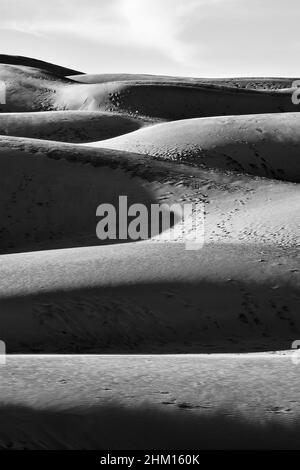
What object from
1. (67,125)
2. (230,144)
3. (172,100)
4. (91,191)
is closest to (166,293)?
(91,191)

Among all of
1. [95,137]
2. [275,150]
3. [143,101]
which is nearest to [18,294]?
[275,150]

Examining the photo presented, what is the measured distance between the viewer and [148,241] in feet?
19.6

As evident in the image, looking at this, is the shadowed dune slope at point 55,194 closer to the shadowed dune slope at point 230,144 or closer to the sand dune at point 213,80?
the shadowed dune slope at point 230,144

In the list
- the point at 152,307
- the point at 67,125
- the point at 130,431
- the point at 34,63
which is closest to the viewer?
the point at 130,431

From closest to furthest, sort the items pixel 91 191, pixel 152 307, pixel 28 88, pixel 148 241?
1. pixel 152 307
2. pixel 148 241
3. pixel 91 191
4. pixel 28 88

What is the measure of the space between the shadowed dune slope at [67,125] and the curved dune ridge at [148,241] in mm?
23

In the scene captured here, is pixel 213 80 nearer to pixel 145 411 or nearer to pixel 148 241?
pixel 148 241

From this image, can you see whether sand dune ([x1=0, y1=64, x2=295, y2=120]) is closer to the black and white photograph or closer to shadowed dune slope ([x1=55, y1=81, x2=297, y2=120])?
shadowed dune slope ([x1=55, y1=81, x2=297, y2=120])

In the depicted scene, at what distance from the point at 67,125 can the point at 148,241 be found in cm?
540

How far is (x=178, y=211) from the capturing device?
6.61 meters

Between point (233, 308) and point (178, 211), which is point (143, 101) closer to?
point (178, 211)

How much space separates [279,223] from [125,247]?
1.10 m

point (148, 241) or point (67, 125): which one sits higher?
point (67, 125)

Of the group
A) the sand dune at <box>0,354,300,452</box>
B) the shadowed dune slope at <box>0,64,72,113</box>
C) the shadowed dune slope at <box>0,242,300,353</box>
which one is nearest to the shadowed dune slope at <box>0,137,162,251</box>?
the shadowed dune slope at <box>0,242,300,353</box>
